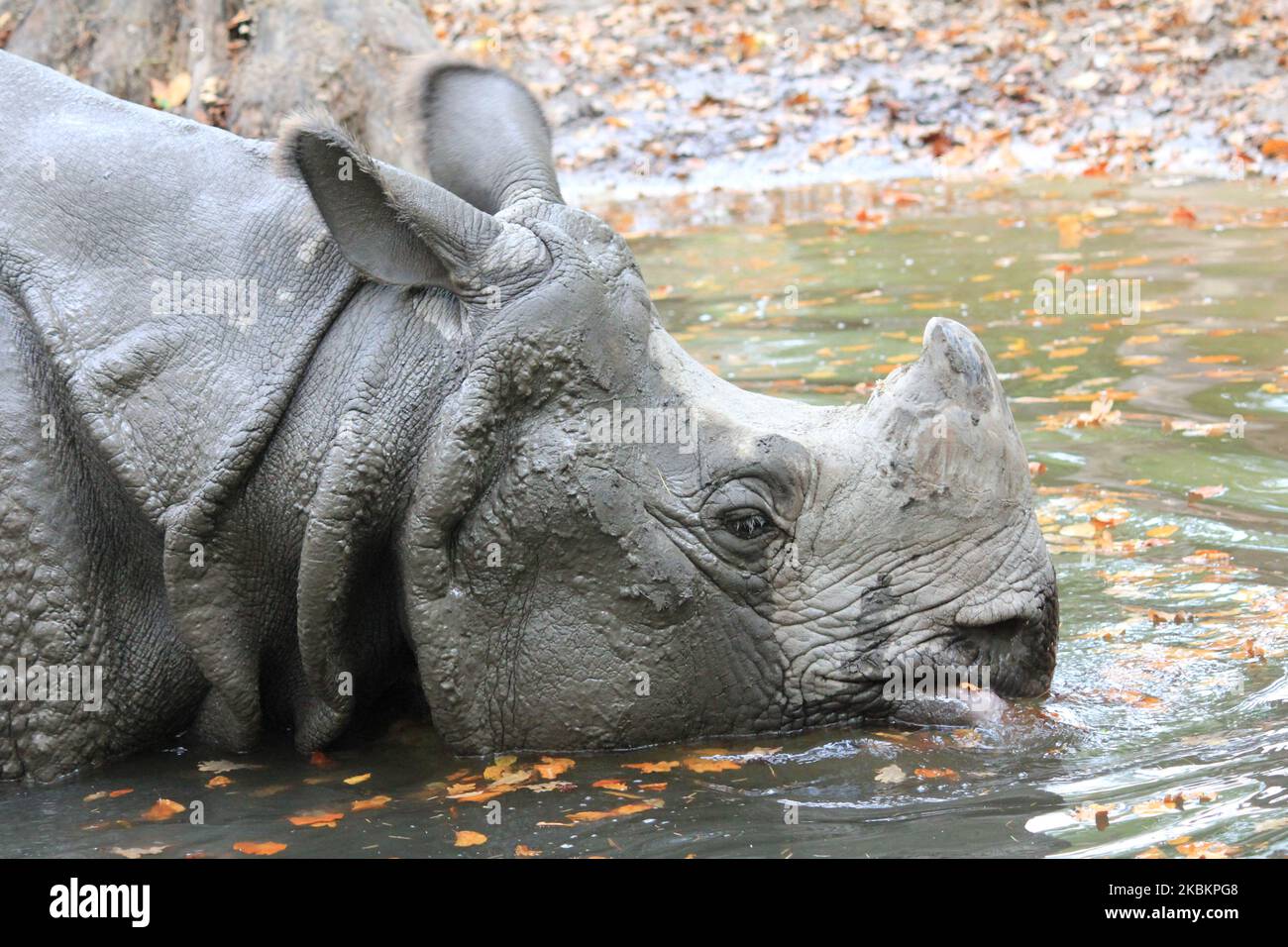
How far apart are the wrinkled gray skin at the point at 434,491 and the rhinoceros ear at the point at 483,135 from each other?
355mm

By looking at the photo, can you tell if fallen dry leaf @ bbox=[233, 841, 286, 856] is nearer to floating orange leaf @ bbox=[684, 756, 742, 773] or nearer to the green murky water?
the green murky water

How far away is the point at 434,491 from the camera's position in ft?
17.3

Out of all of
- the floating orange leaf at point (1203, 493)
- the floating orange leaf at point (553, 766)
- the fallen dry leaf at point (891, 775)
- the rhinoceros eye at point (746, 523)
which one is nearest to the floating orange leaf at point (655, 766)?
the floating orange leaf at point (553, 766)

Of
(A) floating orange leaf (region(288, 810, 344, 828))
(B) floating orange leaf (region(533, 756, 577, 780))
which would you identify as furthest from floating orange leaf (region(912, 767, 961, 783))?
(A) floating orange leaf (region(288, 810, 344, 828))

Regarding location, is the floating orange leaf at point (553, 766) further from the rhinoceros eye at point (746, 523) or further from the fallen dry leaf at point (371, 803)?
the rhinoceros eye at point (746, 523)

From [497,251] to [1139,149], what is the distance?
13.6 metres

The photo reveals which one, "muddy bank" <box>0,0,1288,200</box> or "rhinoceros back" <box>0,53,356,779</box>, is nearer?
"rhinoceros back" <box>0,53,356,779</box>

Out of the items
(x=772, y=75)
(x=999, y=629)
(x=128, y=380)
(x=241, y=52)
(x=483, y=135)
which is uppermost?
(x=772, y=75)

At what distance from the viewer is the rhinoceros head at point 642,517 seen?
17.6 feet

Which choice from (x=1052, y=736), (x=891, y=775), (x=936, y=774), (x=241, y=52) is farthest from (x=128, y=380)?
(x=241, y=52)

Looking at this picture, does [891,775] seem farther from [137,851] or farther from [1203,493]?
[1203,493]

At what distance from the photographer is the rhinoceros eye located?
18.2 ft

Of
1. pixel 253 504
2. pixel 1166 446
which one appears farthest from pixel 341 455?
pixel 1166 446

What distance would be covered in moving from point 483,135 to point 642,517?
63.2 inches
